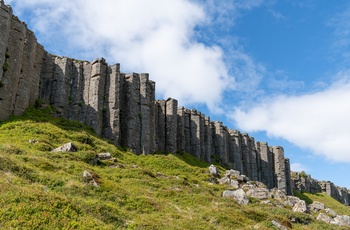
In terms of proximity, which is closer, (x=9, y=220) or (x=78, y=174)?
(x=9, y=220)

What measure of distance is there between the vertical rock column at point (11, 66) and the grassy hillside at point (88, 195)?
7.43 feet

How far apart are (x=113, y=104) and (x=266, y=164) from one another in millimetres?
58761

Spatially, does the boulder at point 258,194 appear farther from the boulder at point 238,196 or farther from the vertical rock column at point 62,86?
the vertical rock column at point 62,86

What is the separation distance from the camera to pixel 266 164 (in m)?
106

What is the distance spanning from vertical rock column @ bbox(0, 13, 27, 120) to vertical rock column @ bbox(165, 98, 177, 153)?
29.8 m

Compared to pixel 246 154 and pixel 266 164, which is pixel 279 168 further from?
pixel 246 154

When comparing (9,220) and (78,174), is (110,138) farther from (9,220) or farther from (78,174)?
(9,220)

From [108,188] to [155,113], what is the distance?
4258 centimetres

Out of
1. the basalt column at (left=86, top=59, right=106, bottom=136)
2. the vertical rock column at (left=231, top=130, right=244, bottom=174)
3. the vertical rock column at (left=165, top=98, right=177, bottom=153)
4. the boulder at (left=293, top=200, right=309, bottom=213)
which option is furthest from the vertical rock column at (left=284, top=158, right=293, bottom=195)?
the basalt column at (left=86, top=59, right=106, bottom=136)

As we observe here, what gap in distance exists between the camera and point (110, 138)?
59.9 m

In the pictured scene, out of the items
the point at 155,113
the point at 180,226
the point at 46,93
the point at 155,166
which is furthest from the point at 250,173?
the point at 180,226

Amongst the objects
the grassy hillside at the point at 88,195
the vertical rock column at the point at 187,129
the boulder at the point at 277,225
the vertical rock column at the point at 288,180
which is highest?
the vertical rock column at the point at 187,129

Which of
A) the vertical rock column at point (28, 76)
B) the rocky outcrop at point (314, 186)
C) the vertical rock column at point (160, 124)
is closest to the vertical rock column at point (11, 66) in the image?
the vertical rock column at point (28, 76)

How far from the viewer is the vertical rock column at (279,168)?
103531mm
